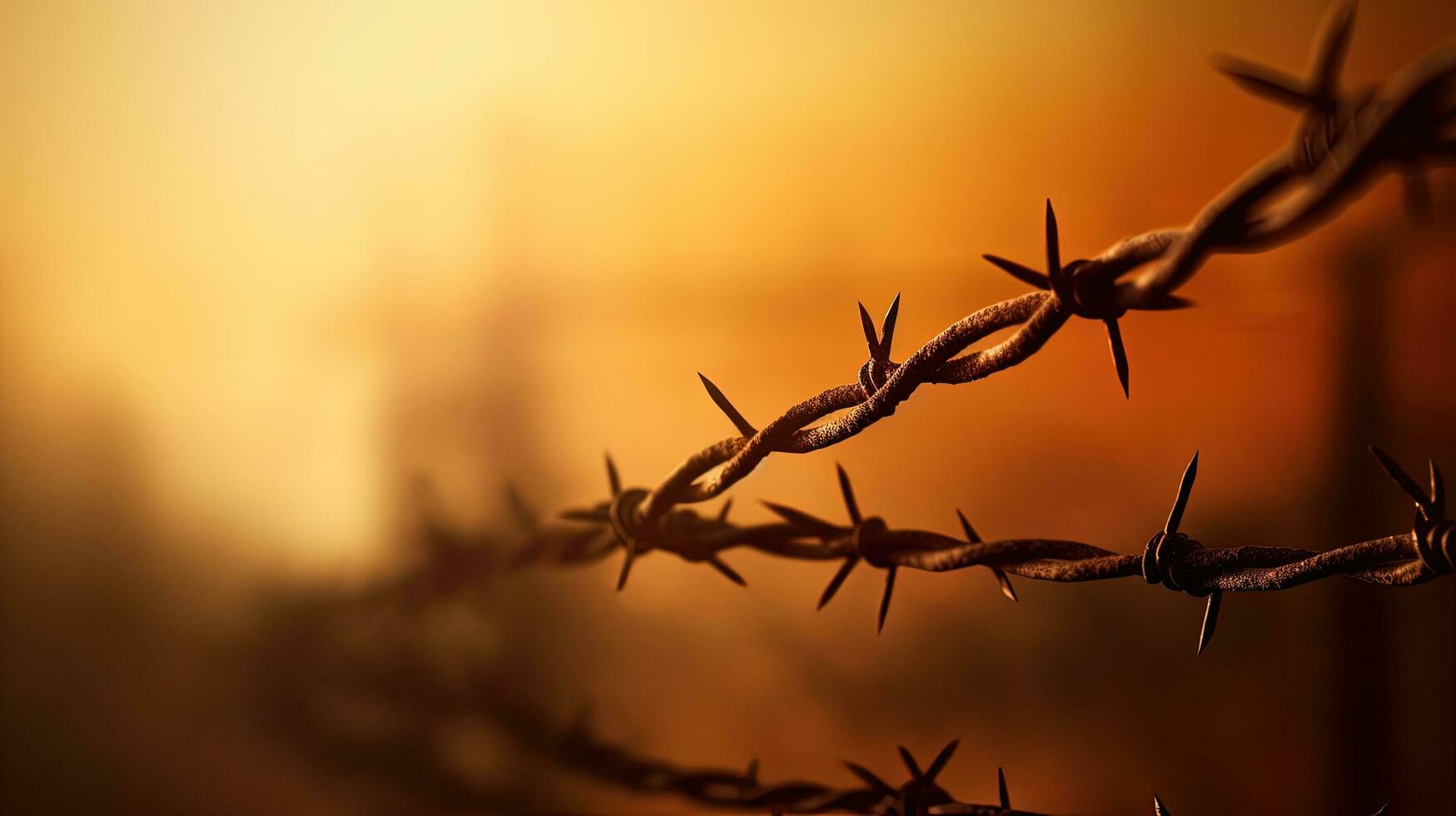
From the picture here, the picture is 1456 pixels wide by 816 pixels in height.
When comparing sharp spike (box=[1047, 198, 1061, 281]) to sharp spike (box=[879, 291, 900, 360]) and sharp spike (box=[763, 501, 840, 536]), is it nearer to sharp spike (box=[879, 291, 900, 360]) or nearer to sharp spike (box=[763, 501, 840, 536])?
sharp spike (box=[879, 291, 900, 360])

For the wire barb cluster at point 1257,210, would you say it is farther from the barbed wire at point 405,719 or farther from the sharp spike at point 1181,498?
the barbed wire at point 405,719

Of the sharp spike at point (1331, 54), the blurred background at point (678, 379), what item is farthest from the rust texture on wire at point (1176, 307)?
the blurred background at point (678, 379)

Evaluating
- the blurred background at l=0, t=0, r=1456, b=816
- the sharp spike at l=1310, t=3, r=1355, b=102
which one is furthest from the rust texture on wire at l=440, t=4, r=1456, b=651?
the blurred background at l=0, t=0, r=1456, b=816

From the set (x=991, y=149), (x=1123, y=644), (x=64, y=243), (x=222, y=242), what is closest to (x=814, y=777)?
(x=1123, y=644)

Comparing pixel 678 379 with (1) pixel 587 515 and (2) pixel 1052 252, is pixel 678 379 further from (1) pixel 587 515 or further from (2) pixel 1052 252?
(2) pixel 1052 252

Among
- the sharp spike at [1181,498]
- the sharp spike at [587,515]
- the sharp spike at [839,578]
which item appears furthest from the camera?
the sharp spike at [587,515]

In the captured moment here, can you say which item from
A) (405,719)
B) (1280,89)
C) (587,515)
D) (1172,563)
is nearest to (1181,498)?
(1172,563)

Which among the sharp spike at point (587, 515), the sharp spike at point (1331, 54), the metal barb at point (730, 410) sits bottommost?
the sharp spike at point (1331, 54)
